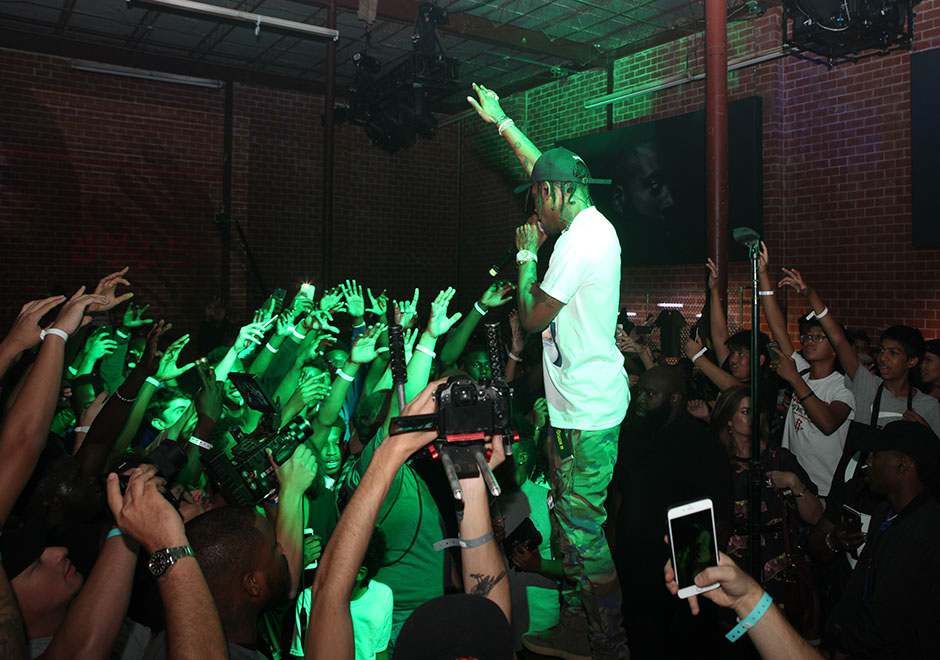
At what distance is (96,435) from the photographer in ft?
10.0

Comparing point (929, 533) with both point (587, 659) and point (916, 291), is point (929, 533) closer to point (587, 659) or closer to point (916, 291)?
point (587, 659)

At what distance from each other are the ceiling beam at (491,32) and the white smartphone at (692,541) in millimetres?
7422

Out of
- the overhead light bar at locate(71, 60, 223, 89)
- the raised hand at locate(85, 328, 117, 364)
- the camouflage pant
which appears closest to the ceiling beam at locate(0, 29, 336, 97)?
the overhead light bar at locate(71, 60, 223, 89)

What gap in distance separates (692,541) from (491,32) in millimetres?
8013

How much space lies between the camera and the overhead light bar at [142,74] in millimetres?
9359

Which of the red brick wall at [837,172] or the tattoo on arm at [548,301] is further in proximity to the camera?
the red brick wall at [837,172]

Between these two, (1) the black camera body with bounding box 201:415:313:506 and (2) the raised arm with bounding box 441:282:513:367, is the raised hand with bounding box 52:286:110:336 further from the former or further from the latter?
(2) the raised arm with bounding box 441:282:513:367

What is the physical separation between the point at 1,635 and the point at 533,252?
2059mm

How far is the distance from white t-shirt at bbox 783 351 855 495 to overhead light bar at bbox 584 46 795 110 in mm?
3721

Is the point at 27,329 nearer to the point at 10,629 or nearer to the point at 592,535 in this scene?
the point at 10,629

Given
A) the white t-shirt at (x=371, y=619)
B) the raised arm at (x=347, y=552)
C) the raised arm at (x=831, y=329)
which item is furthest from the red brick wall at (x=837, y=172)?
the raised arm at (x=347, y=552)

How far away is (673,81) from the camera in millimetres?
8328

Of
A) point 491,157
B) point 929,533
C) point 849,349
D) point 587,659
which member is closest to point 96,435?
point 587,659

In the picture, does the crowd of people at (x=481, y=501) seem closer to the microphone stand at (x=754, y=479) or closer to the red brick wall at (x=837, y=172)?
the microphone stand at (x=754, y=479)
